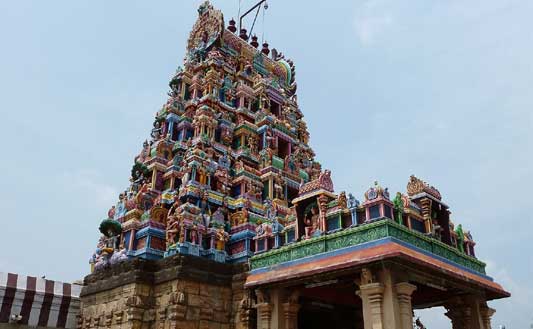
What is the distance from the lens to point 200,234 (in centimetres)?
1850

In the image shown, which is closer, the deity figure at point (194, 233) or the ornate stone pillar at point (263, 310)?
the ornate stone pillar at point (263, 310)

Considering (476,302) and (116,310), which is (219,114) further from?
(476,302)

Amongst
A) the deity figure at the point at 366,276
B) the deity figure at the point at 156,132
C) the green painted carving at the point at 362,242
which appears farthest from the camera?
the deity figure at the point at 156,132

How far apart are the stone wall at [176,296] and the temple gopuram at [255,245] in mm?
39

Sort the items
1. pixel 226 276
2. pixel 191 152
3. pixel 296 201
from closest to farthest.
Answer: pixel 296 201, pixel 226 276, pixel 191 152

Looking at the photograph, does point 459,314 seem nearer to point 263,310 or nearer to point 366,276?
point 366,276

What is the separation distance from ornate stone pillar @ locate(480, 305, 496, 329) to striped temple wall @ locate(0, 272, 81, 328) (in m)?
17.3

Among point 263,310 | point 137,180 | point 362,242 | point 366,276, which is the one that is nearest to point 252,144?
point 137,180

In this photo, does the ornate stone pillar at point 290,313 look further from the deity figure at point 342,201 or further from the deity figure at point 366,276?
the deity figure at point 342,201

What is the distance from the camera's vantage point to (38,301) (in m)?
21.5

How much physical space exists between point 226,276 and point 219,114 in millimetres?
9935

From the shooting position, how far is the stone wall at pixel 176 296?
55.0 ft

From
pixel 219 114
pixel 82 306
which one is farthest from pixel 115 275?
pixel 219 114

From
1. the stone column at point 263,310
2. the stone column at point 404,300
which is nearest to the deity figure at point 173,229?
the stone column at point 263,310
